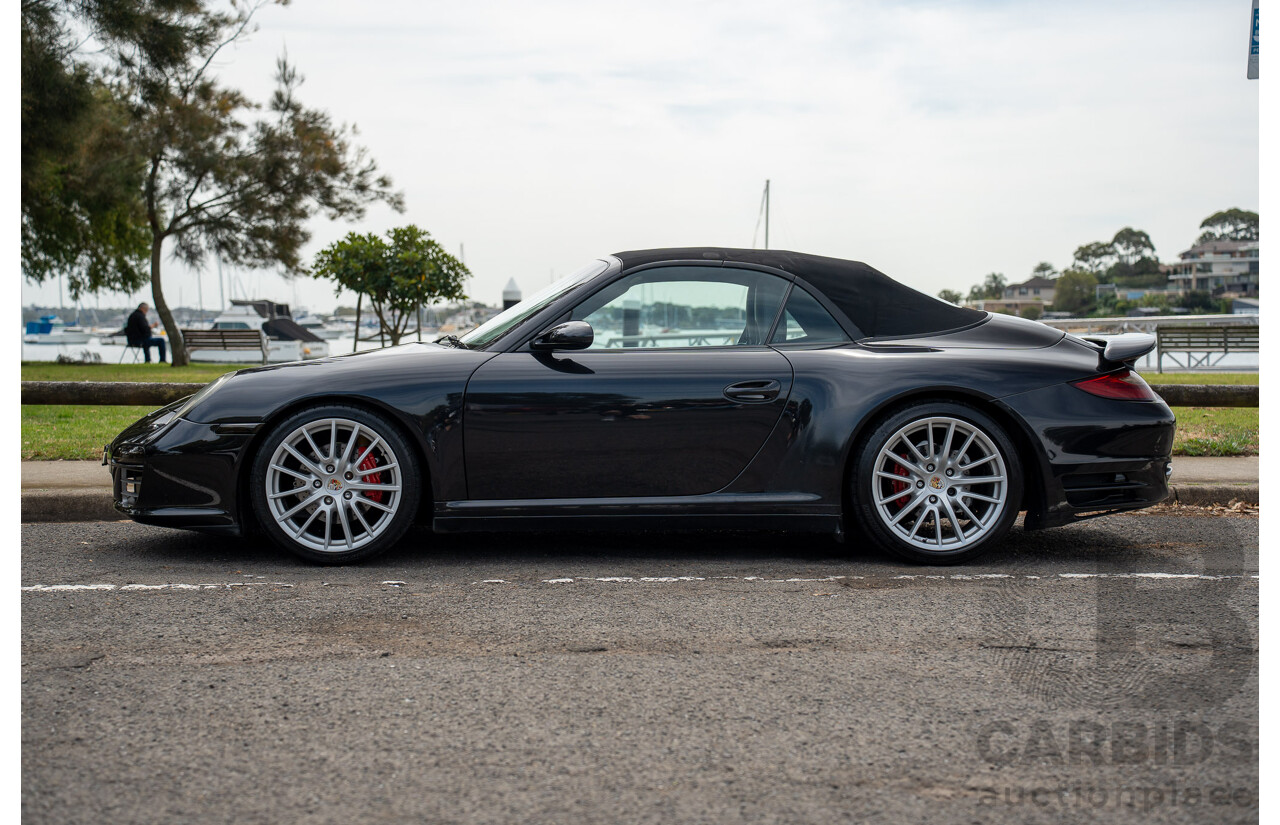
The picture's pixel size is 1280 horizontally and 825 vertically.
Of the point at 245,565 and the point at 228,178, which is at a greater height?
the point at 228,178

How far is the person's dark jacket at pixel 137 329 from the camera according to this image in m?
27.7

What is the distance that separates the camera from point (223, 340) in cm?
2828

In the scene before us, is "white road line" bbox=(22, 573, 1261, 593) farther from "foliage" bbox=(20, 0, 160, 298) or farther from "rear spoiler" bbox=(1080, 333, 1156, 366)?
"foliage" bbox=(20, 0, 160, 298)

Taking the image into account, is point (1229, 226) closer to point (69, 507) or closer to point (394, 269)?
point (394, 269)

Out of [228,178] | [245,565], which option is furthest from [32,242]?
[245,565]

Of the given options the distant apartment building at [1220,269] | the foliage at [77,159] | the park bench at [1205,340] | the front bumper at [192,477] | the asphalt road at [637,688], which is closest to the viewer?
the asphalt road at [637,688]

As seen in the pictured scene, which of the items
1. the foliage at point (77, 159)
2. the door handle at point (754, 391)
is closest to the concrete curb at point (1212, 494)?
the door handle at point (754, 391)

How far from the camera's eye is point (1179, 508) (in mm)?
6383

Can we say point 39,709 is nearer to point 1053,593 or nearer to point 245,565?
point 245,565

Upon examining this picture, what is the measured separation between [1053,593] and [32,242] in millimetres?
30464

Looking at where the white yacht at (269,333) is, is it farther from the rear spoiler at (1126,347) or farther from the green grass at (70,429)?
the rear spoiler at (1126,347)

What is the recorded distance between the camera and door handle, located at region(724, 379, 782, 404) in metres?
4.78

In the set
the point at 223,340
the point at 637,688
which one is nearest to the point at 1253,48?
the point at 637,688

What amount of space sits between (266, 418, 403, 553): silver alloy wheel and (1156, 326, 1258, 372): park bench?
2130 centimetres
